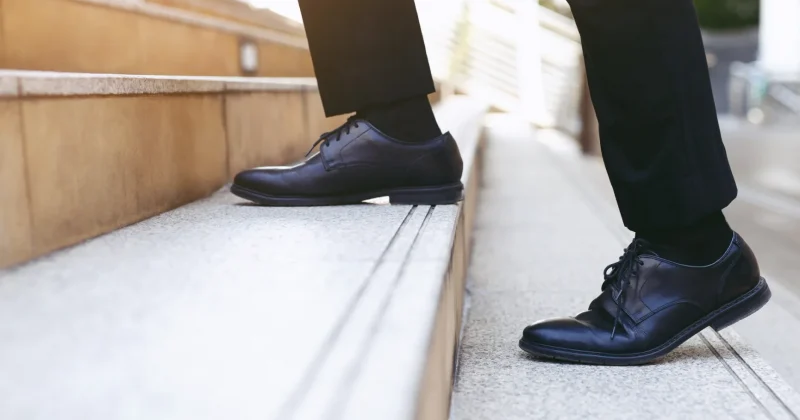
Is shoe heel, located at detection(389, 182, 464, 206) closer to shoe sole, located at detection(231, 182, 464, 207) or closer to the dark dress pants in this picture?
shoe sole, located at detection(231, 182, 464, 207)

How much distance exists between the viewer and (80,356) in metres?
0.49

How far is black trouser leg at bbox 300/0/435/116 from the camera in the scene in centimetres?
99

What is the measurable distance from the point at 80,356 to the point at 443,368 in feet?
0.91

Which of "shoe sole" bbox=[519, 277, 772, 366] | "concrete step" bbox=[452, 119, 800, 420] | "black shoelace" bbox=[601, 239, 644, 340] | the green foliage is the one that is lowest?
"concrete step" bbox=[452, 119, 800, 420]

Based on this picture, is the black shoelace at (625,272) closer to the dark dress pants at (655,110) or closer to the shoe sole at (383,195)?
the dark dress pants at (655,110)

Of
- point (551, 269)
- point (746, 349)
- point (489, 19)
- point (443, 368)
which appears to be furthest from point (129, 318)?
point (489, 19)

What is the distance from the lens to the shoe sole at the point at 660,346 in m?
0.81

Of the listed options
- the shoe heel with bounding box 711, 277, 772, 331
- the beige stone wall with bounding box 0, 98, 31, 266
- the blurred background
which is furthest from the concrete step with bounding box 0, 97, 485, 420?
the shoe heel with bounding box 711, 277, 772, 331

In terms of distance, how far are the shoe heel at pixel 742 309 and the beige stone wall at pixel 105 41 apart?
83 centimetres

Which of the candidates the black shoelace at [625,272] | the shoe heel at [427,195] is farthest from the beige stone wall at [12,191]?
the black shoelace at [625,272]

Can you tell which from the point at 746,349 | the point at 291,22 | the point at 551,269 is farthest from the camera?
the point at 291,22

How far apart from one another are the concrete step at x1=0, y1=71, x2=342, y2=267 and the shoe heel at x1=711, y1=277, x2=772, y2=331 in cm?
66

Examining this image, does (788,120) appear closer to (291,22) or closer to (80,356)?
(291,22)

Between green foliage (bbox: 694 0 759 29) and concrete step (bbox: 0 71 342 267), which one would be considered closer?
concrete step (bbox: 0 71 342 267)
